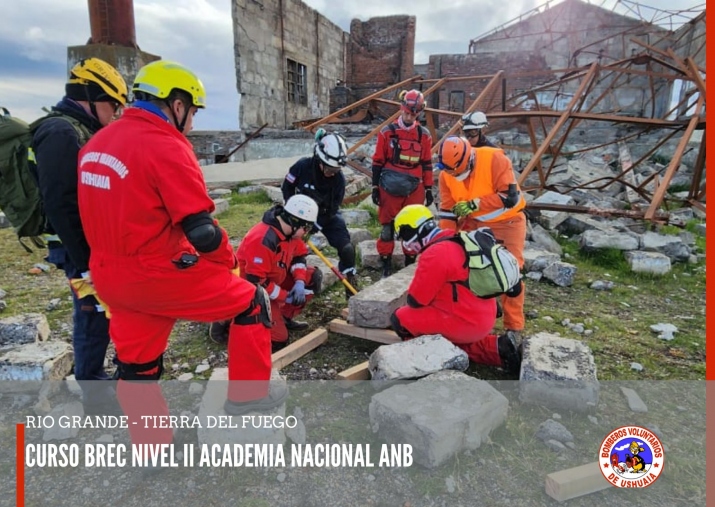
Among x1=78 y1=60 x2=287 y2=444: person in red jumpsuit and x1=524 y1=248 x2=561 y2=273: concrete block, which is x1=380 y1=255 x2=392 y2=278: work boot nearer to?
x1=524 y1=248 x2=561 y2=273: concrete block

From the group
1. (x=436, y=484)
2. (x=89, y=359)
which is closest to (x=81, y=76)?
(x=89, y=359)

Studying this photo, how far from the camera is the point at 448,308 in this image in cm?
308

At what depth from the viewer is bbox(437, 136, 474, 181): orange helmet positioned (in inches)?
149

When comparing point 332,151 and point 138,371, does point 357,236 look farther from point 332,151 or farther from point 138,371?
point 138,371

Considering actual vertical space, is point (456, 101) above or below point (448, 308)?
above

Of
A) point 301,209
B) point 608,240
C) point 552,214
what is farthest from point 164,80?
point 552,214

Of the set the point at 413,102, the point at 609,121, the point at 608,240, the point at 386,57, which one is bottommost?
the point at 608,240

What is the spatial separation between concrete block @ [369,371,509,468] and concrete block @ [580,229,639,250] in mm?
4354

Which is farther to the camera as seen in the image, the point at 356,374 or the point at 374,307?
the point at 374,307

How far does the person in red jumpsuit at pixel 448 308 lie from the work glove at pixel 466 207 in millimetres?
779

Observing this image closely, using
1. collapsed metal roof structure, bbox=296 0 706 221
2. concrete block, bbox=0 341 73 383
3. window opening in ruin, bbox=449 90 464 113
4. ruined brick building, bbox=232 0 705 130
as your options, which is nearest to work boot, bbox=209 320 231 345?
concrete block, bbox=0 341 73 383

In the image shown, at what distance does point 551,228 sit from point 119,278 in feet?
21.3

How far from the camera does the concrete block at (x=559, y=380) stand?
2666 millimetres

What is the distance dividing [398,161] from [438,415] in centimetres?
345
